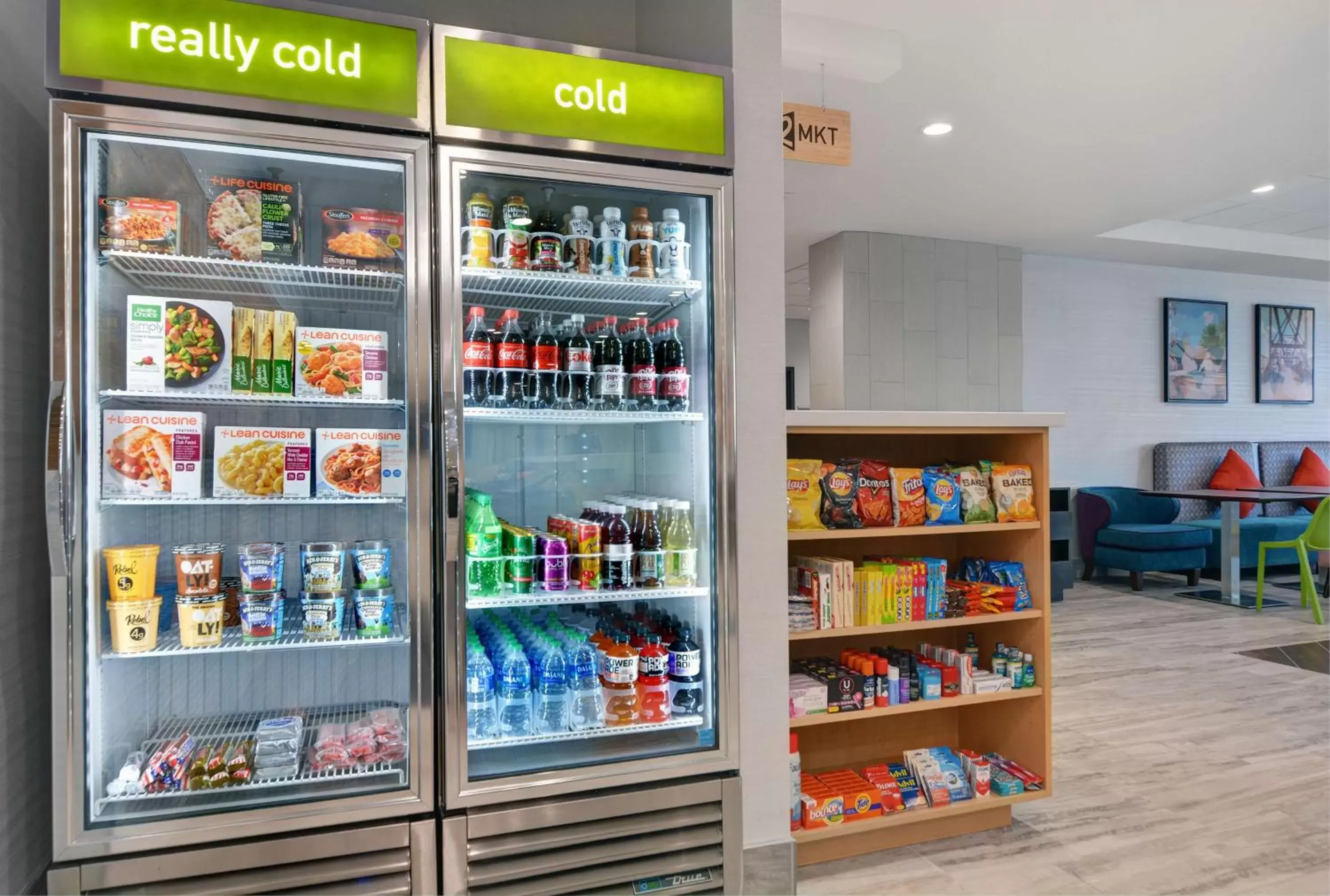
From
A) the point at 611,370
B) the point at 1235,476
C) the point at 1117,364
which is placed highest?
the point at 1117,364

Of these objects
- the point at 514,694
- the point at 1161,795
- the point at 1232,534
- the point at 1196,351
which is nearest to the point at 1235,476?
the point at 1196,351

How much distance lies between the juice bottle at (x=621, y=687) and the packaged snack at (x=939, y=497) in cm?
122

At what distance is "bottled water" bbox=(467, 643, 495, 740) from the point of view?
2.23 meters

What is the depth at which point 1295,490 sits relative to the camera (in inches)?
280

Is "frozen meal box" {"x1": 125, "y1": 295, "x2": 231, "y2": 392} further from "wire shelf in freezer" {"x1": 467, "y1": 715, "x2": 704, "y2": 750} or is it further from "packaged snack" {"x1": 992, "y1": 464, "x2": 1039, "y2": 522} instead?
"packaged snack" {"x1": 992, "y1": 464, "x2": 1039, "y2": 522}

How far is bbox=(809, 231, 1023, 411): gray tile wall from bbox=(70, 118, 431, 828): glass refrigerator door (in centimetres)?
548

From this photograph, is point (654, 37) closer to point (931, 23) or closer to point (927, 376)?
point (931, 23)

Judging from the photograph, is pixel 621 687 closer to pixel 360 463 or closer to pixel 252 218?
pixel 360 463

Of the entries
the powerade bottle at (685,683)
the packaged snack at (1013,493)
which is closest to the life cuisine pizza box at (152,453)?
the powerade bottle at (685,683)

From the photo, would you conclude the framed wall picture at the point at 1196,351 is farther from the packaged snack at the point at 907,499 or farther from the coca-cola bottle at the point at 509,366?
the coca-cola bottle at the point at 509,366

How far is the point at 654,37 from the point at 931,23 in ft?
5.07

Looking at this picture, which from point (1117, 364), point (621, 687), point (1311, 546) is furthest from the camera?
point (1117, 364)

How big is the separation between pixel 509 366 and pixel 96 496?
1.03 metres

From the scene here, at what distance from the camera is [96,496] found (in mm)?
1898
